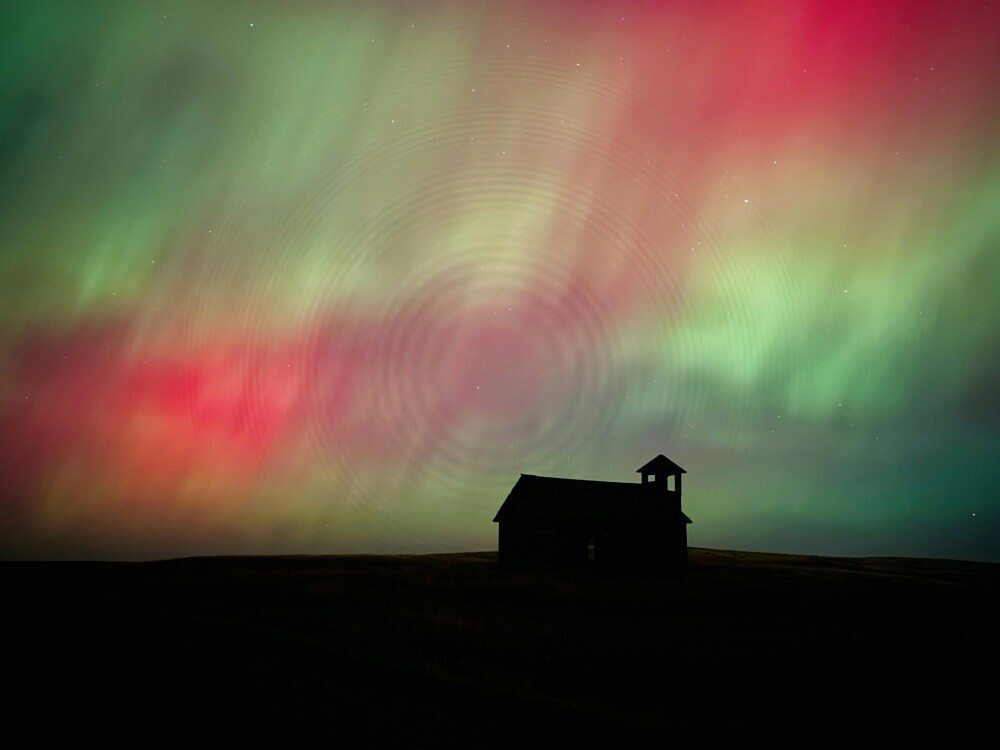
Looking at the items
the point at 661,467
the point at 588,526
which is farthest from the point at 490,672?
the point at 661,467

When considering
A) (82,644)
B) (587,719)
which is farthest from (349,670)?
(82,644)

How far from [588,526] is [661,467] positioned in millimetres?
8569

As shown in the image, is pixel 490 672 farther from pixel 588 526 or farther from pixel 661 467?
pixel 661 467

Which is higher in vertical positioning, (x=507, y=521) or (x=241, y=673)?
(x=507, y=521)

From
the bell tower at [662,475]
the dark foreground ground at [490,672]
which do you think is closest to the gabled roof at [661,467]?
the bell tower at [662,475]

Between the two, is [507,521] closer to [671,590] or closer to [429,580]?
[429,580]

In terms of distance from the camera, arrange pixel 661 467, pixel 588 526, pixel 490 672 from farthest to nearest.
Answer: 1. pixel 661 467
2. pixel 588 526
3. pixel 490 672

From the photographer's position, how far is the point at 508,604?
75.8 ft

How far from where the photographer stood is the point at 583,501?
4450 centimetres

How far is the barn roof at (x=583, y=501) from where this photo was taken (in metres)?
43.6

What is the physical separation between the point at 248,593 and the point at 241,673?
17695 mm

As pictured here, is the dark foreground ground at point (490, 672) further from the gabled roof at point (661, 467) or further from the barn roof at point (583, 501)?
the gabled roof at point (661, 467)

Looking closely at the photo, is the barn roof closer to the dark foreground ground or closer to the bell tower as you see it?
the bell tower

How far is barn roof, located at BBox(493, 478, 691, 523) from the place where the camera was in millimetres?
43562
